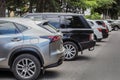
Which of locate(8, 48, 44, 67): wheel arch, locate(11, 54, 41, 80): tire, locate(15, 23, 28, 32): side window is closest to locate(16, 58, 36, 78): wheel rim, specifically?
locate(11, 54, 41, 80): tire

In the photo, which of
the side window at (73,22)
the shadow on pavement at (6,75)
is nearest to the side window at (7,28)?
the shadow on pavement at (6,75)

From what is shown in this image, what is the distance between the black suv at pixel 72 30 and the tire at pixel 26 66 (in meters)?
4.81

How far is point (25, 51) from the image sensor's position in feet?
31.9

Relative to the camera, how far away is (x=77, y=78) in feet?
33.0

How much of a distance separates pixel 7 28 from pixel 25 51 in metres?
0.79

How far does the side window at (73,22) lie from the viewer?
14.4m

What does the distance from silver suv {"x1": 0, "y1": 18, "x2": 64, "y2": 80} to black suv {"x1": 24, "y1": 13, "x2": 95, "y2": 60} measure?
4581 mm

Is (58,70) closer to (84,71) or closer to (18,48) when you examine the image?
(84,71)

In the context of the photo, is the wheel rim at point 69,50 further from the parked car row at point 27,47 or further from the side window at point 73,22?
the parked car row at point 27,47

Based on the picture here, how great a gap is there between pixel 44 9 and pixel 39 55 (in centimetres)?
2263

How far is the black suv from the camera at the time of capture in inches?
566

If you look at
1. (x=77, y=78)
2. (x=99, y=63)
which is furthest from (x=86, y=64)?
(x=77, y=78)

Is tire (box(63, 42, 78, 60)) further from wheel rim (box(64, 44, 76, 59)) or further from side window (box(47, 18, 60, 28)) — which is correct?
side window (box(47, 18, 60, 28))

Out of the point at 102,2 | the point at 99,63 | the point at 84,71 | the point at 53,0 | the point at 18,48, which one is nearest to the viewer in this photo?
the point at 18,48
